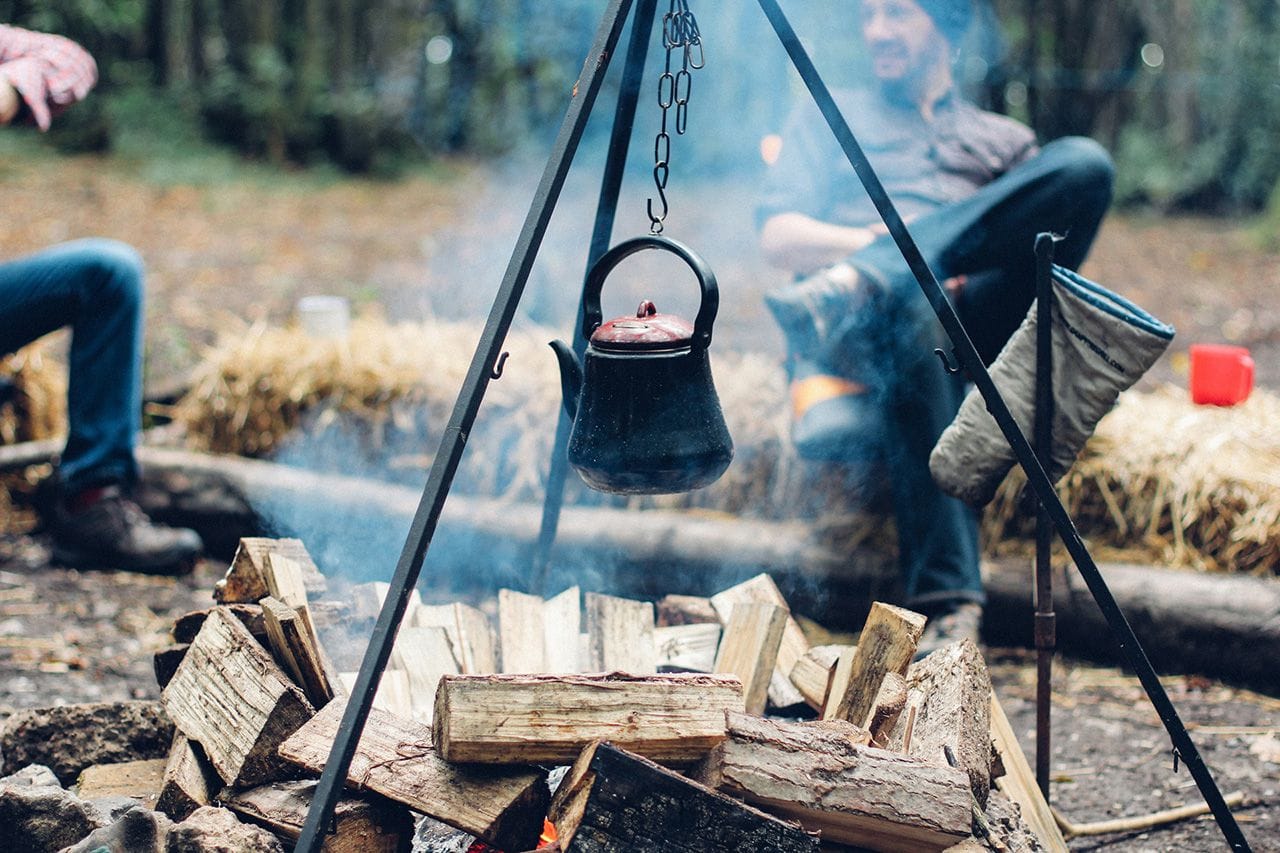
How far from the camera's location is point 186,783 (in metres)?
1.83

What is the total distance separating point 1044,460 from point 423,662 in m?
1.41

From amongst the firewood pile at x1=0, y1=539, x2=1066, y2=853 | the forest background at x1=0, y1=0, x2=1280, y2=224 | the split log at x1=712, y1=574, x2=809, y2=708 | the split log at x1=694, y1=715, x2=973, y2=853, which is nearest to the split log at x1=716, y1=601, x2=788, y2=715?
the split log at x1=712, y1=574, x2=809, y2=708

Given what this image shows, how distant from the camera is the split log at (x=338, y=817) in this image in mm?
1724

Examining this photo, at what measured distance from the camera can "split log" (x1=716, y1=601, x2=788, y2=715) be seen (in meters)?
2.30

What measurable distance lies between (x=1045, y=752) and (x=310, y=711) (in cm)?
154

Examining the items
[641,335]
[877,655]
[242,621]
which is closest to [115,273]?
[242,621]

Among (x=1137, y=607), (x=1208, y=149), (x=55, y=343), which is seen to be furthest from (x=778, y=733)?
(x=1208, y=149)

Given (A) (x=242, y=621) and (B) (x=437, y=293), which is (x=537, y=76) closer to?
(B) (x=437, y=293)

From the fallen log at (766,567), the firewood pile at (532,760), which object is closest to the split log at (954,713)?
the firewood pile at (532,760)

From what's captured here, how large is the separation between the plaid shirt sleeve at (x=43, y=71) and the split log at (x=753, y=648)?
2.54m

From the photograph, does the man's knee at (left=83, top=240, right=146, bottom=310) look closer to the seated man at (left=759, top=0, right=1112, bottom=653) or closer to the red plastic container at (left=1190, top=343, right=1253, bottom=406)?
the seated man at (left=759, top=0, right=1112, bottom=653)

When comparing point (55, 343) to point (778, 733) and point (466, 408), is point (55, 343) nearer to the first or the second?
point (466, 408)

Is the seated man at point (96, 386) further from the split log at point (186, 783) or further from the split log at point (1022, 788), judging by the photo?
the split log at point (1022, 788)

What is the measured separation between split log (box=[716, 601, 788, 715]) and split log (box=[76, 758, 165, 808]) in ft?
3.89
